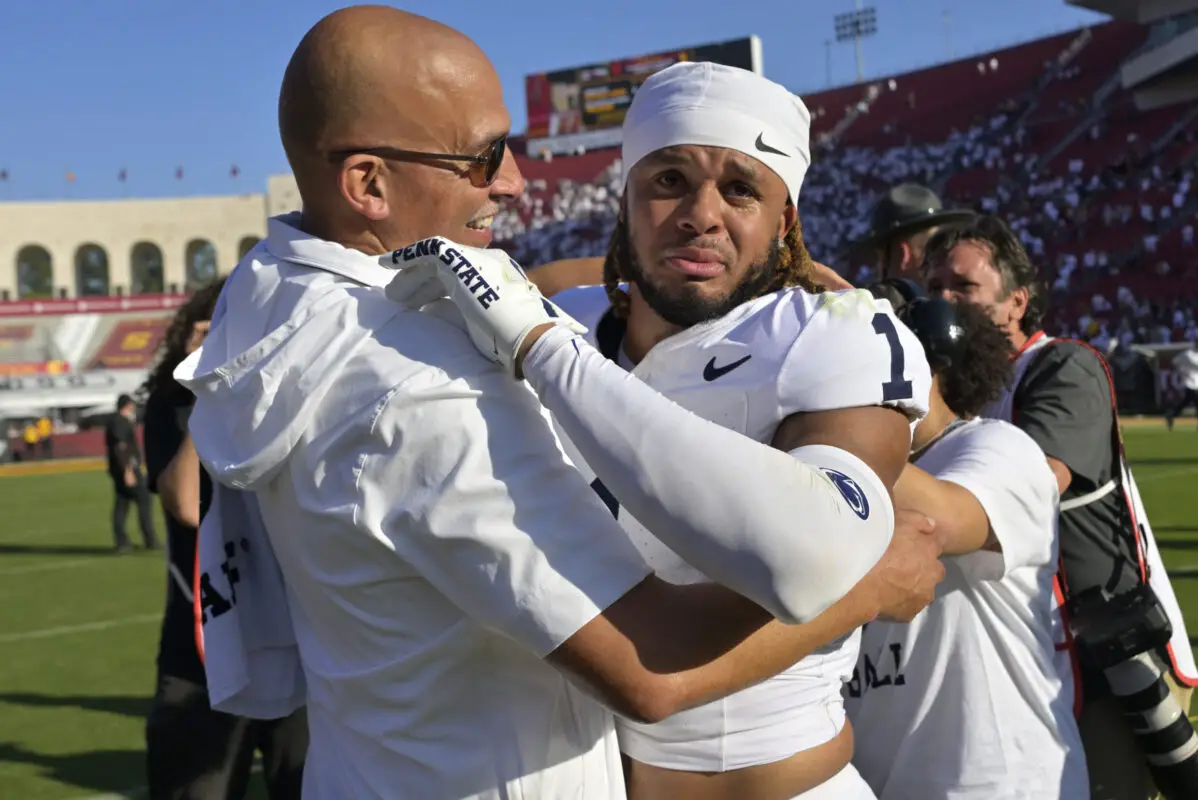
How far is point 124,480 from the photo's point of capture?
44.0 ft

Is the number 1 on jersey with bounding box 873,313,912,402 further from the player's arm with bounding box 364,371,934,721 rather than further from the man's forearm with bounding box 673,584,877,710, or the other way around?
the player's arm with bounding box 364,371,934,721

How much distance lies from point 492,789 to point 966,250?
2.93 meters

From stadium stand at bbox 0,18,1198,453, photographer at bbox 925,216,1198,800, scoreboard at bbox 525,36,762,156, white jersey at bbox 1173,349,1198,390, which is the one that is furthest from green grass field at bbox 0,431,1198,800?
scoreboard at bbox 525,36,762,156

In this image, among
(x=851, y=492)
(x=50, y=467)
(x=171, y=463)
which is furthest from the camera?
(x=50, y=467)

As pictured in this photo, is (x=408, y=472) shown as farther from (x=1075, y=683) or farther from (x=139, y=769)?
(x=139, y=769)

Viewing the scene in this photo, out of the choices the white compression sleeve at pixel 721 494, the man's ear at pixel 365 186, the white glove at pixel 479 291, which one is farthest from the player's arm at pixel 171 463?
the white compression sleeve at pixel 721 494

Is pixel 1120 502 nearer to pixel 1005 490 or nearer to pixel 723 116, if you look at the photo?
pixel 1005 490

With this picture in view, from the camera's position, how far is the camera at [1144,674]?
3178 millimetres

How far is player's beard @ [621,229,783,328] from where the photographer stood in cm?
206

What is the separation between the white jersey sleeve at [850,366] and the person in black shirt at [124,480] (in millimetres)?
12665

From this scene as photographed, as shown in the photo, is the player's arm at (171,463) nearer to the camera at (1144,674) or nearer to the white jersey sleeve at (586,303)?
the white jersey sleeve at (586,303)

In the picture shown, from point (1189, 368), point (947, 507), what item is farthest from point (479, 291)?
point (1189, 368)

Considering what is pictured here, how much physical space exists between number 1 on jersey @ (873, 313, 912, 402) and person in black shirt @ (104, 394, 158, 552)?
12.7 metres

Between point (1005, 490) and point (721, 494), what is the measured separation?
4.39ft
